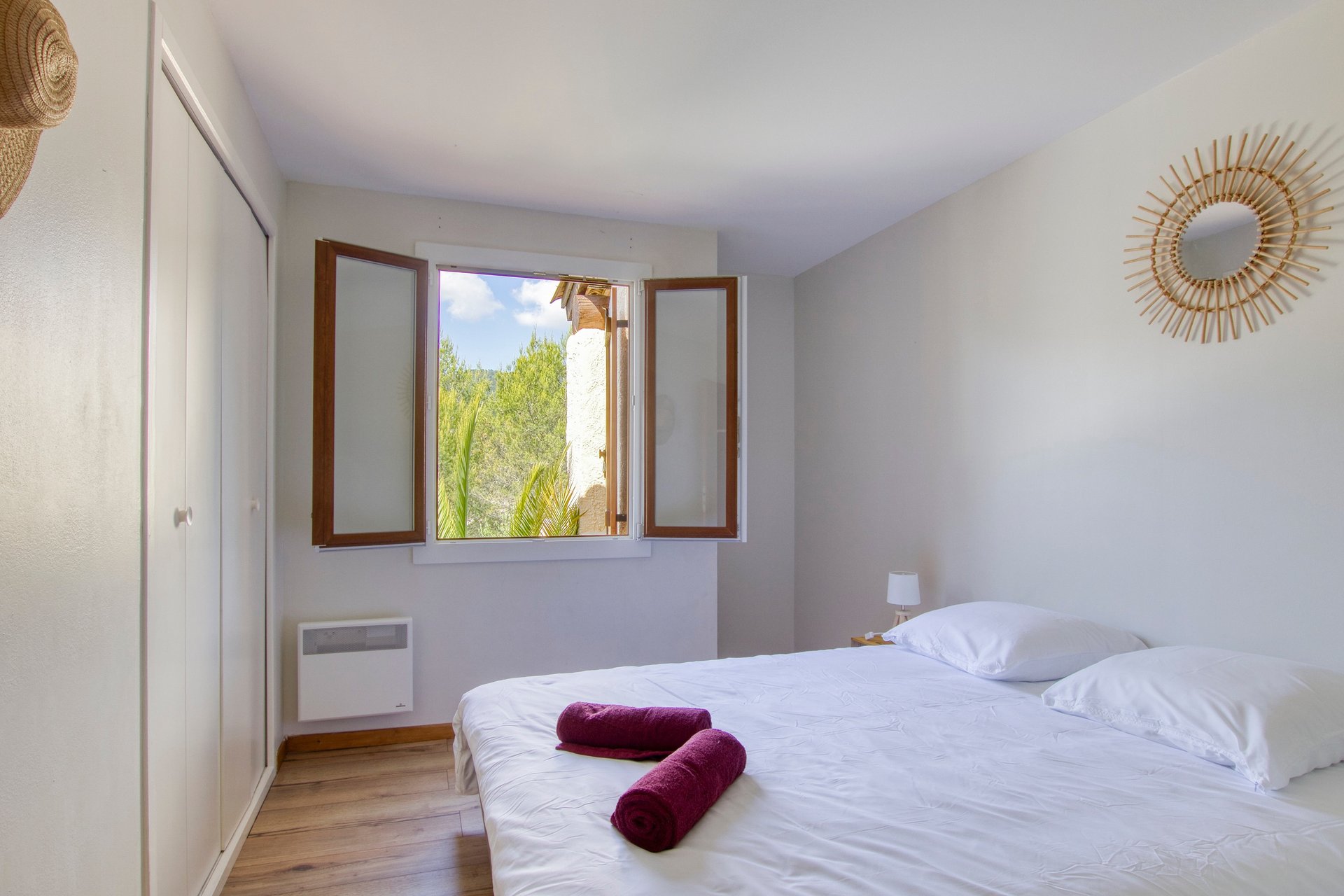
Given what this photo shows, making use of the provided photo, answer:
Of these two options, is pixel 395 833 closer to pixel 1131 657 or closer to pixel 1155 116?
pixel 1131 657

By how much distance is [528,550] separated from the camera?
381 cm

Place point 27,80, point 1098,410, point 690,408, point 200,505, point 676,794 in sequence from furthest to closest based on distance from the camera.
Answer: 1. point 690,408
2. point 1098,410
3. point 200,505
4. point 676,794
5. point 27,80

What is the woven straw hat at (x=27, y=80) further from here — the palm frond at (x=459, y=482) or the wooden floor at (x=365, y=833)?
the palm frond at (x=459, y=482)

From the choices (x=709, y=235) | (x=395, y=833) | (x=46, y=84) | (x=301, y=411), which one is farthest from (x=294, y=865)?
(x=709, y=235)

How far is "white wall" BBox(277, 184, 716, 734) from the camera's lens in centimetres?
345

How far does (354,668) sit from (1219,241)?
3717 mm

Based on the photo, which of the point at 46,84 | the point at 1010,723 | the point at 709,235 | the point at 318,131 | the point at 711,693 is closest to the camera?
the point at 46,84

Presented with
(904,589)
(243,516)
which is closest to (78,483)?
(243,516)

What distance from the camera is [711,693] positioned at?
239 centimetres

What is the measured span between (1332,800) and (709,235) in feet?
11.2

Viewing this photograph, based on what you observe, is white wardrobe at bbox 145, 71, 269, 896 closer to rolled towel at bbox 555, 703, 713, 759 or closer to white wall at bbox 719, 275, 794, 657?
rolled towel at bbox 555, 703, 713, 759

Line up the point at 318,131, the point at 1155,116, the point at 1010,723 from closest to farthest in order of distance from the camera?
the point at 1010,723 < the point at 1155,116 < the point at 318,131

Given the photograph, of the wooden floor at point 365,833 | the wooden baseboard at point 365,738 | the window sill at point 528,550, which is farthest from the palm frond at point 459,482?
the wooden floor at point 365,833

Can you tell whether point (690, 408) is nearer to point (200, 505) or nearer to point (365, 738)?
point (365, 738)
